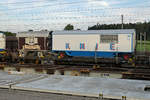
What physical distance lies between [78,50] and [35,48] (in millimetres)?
5398

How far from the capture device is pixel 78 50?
57.1 ft

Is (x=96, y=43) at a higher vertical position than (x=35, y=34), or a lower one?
lower

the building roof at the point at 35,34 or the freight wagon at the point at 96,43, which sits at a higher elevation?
the building roof at the point at 35,34

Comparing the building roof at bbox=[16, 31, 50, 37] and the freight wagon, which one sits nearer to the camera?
the freight wagon

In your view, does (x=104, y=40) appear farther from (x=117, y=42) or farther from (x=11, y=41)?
(x=11, y=41)

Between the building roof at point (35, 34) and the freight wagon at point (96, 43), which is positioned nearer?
the freight wagon at point (96, 43)

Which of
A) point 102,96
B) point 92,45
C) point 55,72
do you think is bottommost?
point 55,72

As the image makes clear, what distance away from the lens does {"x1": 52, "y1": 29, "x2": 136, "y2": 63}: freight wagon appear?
52.7 ft

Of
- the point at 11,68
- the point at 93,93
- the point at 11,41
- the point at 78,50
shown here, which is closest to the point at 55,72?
the point at 11,68

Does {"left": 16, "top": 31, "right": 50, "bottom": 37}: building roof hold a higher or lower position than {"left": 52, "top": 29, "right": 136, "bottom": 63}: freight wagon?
higher

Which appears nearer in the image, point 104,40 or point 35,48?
point 104,40

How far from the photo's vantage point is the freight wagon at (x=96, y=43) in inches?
632

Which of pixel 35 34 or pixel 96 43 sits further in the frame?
pixel 35 34

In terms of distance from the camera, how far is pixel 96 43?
660 inches
